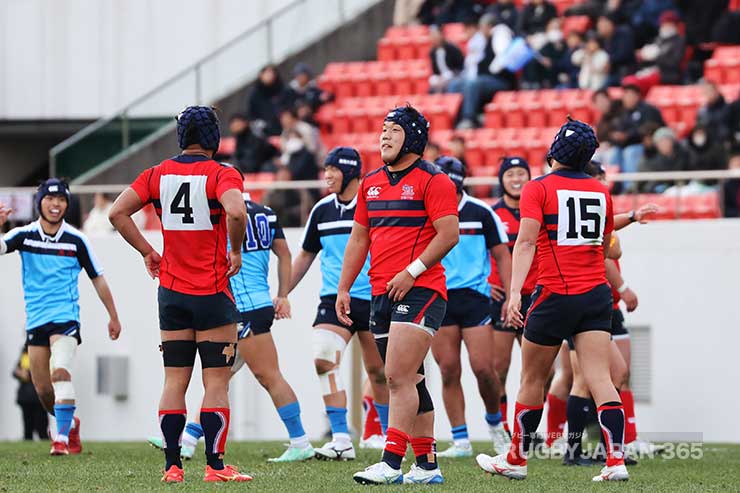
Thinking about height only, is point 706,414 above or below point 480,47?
below

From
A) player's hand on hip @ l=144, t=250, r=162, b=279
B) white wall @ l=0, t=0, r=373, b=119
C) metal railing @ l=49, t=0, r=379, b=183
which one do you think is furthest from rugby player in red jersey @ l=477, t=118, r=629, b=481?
white wall @ l=0, t=0, r=373, b=119

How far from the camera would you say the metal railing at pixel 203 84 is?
64.5 feet

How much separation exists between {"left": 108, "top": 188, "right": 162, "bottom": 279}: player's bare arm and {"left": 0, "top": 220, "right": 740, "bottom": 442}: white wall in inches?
286

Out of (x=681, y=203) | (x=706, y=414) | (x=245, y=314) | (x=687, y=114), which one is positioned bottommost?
(x=706, y=414)

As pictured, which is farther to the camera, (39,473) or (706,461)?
(706,461)

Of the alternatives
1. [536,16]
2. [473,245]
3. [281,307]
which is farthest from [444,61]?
[281,307]

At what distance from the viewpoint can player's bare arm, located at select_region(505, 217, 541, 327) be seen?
8.45m

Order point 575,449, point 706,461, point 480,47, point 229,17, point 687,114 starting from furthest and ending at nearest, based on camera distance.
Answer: point 229,17
point 480,47
point 687,114
point 706,461
point 575,449

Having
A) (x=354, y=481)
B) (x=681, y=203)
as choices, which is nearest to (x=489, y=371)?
(x=354, y=481)

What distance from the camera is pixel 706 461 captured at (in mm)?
11055

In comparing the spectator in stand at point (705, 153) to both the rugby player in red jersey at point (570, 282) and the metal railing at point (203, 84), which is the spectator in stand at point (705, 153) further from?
the rugby player in red jersey at point (570, 282)

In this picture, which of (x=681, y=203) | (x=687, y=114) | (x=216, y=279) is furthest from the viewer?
(x=687, y=114)

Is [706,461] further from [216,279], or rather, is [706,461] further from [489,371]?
[216,279]

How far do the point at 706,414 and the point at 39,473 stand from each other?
8.23 metres
